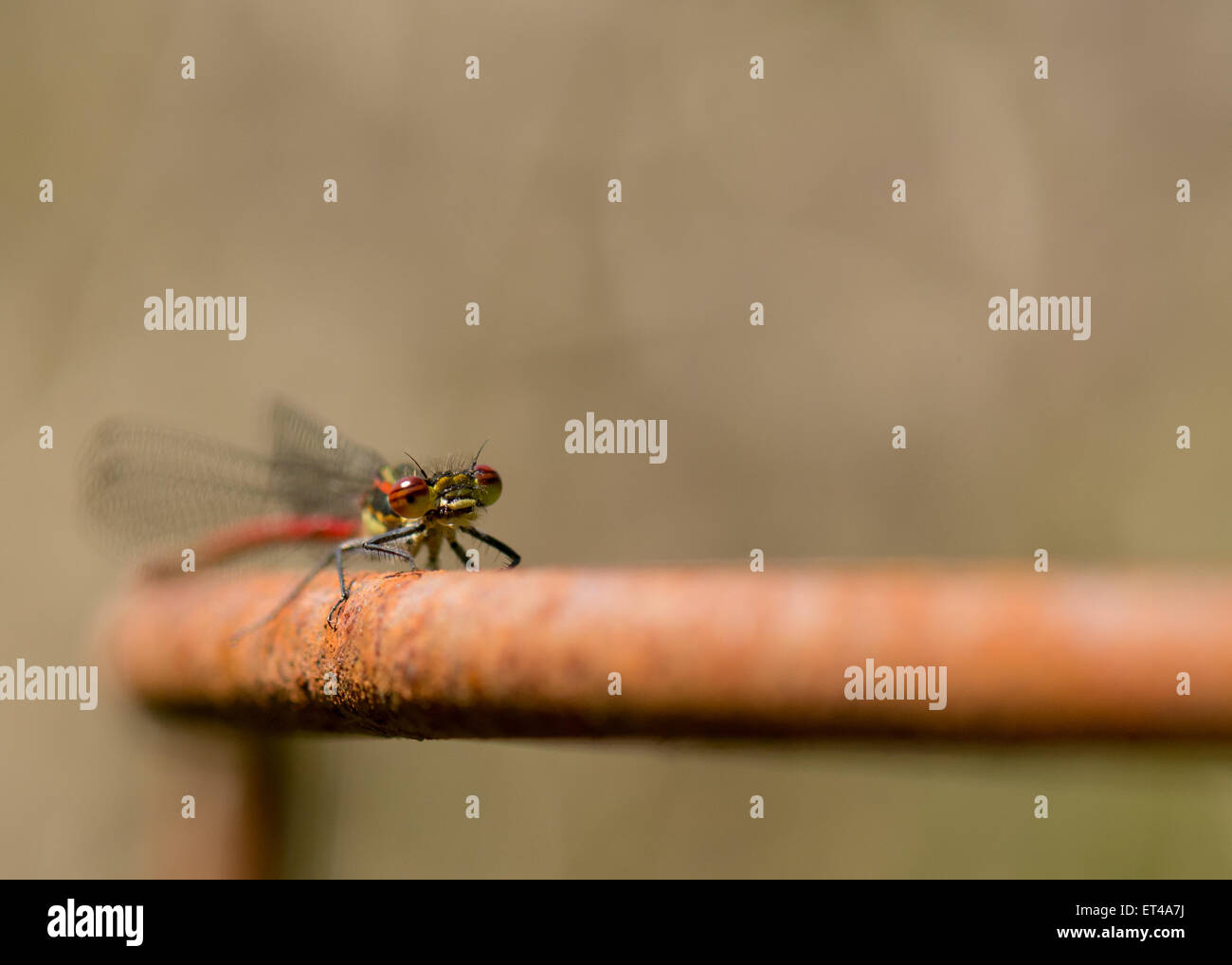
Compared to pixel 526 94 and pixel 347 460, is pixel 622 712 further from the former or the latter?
pixel 526 94

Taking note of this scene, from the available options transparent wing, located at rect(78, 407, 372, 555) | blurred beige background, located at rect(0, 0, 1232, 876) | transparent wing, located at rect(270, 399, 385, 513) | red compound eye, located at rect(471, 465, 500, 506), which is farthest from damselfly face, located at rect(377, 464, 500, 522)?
blurred beige background, located at rect(0, 0, 1232, 876)

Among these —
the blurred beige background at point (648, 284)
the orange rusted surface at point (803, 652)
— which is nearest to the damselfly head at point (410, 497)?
the orange rusted surface at point (803, 652)

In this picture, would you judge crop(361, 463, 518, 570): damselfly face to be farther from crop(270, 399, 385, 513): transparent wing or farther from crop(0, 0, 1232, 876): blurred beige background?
crop(0, 0, 1232, 876): blurred beige background

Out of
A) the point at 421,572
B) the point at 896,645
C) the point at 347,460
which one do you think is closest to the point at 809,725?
the point at 896,645

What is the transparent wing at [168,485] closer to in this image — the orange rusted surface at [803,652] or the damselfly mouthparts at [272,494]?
the damselfly mouthparts at [272,494]

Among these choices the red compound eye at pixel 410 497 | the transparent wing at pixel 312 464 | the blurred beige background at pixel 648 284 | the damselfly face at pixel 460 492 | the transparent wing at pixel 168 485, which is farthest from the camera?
the blurred beige background at pixel 648 284

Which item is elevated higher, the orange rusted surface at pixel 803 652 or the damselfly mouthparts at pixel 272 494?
the damselfly mouthparts at pixel 272 494

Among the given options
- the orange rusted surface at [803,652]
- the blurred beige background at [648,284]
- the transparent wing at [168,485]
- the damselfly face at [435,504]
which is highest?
the blurred beige background at [648,284]
